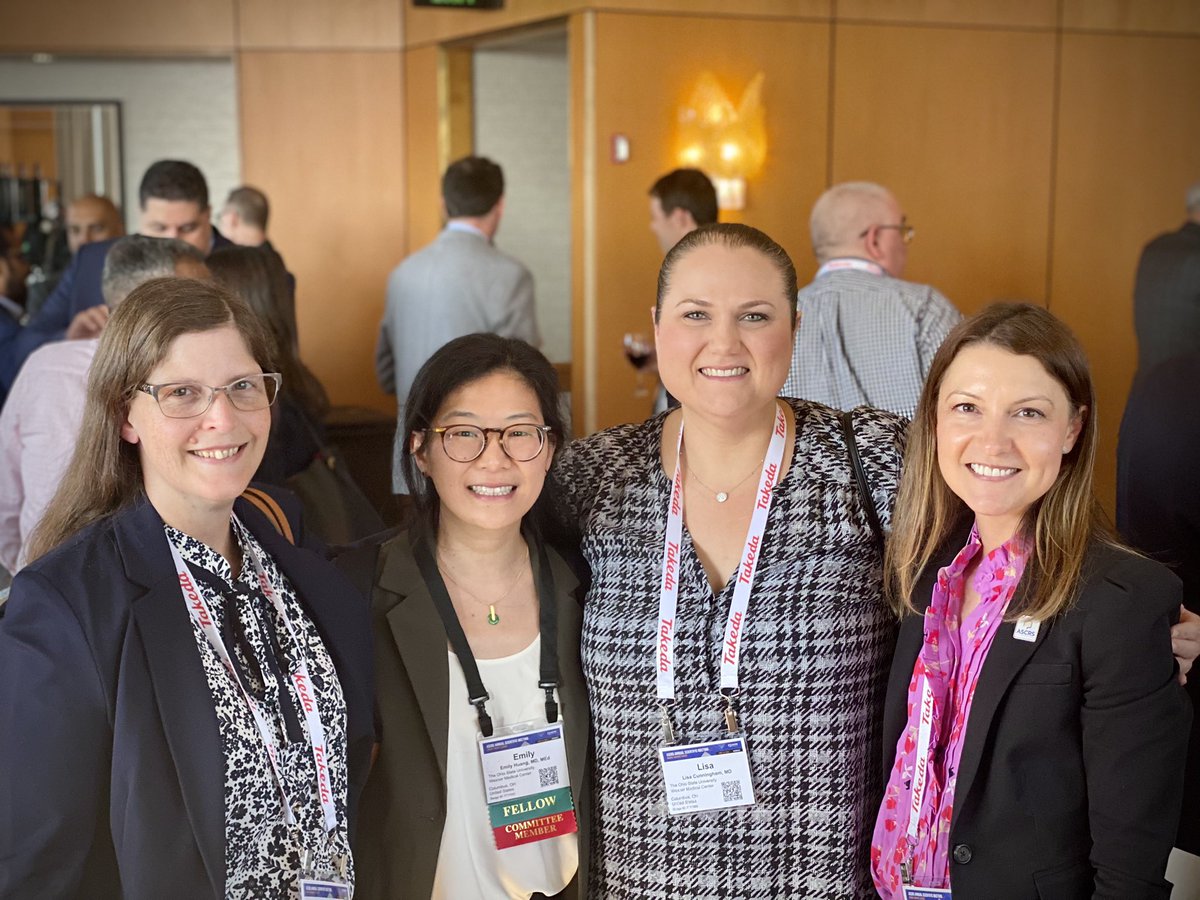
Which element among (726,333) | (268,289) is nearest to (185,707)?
(726,333)

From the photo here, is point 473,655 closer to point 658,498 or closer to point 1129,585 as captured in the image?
point 658,498

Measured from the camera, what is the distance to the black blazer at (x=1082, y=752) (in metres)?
1.84

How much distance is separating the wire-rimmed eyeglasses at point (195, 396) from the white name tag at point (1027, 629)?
123cm

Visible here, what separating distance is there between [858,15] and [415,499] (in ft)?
19.4

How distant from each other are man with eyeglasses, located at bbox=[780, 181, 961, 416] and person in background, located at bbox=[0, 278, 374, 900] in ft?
7.96

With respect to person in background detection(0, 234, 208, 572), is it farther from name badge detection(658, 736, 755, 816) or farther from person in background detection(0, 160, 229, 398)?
name badge detection(658, 736, 755, 816)

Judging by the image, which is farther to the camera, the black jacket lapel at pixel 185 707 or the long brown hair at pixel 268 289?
the long brown hair at pixel 268 289

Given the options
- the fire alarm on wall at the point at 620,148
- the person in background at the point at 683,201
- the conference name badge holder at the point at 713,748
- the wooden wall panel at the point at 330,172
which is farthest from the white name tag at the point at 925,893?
the wooden wall panel at the point at 330,172

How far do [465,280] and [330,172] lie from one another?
10.8 ft

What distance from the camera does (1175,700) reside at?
73.3 inches

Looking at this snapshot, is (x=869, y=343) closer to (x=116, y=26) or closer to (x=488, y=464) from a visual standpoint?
(x=488, y=464)

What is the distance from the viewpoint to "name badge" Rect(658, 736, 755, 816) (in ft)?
7.07

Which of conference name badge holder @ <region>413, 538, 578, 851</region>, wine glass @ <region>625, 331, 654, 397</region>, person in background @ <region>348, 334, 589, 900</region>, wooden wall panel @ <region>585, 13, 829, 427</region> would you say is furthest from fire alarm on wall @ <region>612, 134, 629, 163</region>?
conference name badge holder @ <region>413, 538, 578, 851</region>

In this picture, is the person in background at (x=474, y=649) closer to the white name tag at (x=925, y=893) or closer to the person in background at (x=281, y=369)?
the white name tag at (x=925, y=893)
